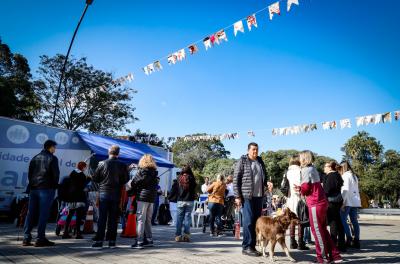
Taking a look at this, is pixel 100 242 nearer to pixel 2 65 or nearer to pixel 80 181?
pixel 80 181

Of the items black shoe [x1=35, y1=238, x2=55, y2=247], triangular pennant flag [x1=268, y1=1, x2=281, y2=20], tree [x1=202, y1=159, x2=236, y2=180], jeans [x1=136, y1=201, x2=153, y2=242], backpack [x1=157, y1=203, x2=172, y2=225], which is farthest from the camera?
tree [x1=202, y1=159, x2=236, y2=180]

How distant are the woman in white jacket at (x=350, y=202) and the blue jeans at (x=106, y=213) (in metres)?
4.75

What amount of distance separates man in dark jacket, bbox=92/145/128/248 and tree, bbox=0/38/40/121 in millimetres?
20193

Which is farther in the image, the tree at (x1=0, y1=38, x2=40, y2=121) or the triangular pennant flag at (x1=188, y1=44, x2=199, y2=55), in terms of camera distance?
the tree at (x1=0, y1=38, x2=40, y2=121)

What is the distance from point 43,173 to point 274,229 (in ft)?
14.0

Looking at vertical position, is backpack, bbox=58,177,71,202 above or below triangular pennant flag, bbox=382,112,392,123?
below

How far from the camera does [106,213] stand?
561 cm

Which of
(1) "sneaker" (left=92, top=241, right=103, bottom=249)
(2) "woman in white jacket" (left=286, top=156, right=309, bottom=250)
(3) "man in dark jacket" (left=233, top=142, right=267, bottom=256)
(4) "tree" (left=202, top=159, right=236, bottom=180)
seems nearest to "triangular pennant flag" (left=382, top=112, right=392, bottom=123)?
(2) "woman in white jacket" (left=286, top=156, right=309, bottom=250)

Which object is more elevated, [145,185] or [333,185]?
[333,185]

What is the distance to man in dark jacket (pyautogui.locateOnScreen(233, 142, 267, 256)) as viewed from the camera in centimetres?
538

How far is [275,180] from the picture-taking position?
54.7 meters

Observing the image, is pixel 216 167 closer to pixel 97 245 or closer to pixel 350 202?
pixel 350 202

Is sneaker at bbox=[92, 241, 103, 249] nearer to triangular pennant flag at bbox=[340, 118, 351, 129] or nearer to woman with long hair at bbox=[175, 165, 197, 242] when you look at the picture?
woman with long hair at bbox=[175, 165, 197, 242]

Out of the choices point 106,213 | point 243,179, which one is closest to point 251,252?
point 243,179
